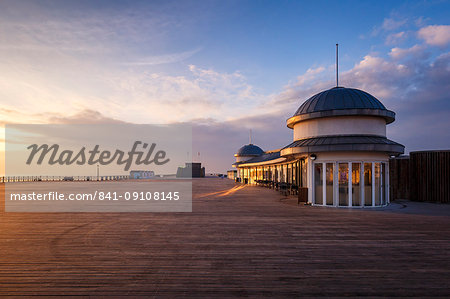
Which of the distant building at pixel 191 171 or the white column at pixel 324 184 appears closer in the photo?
the white column at pixel 324 184

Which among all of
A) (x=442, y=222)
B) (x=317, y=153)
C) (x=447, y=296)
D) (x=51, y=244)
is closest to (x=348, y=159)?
(x=317, y=153)

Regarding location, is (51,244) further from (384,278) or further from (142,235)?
(384,278)

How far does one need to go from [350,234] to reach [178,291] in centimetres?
654

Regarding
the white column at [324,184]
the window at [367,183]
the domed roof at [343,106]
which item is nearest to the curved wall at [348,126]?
the domed roof at [343,106]

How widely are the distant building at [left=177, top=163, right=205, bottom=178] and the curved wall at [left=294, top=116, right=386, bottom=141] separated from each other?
8334 centimetres

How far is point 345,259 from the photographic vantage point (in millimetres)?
6258

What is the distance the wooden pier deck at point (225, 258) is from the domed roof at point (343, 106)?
7127mm

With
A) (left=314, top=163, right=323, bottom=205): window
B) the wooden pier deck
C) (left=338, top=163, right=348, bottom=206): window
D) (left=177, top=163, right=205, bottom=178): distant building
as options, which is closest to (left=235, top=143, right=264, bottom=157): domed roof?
(left=177, top=163, right=205, bottom=178): distant building

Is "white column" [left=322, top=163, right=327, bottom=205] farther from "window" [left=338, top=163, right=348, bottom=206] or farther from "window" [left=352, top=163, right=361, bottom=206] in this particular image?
"window" [left=352, top=163, right=361, bottom=206]

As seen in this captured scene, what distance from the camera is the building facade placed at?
49.8ft

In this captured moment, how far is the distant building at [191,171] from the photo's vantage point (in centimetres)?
9794

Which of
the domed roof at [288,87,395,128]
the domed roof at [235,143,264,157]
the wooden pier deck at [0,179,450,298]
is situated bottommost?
the wooden pier deck at [0,179,450,298]

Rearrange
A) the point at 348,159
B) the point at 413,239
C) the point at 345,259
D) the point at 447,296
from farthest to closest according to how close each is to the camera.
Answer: the point at 348,159, the point at 413,239, the point at 345,259, the point at 447,296

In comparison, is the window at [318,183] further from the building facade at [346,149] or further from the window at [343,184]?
the window at [343,184]
